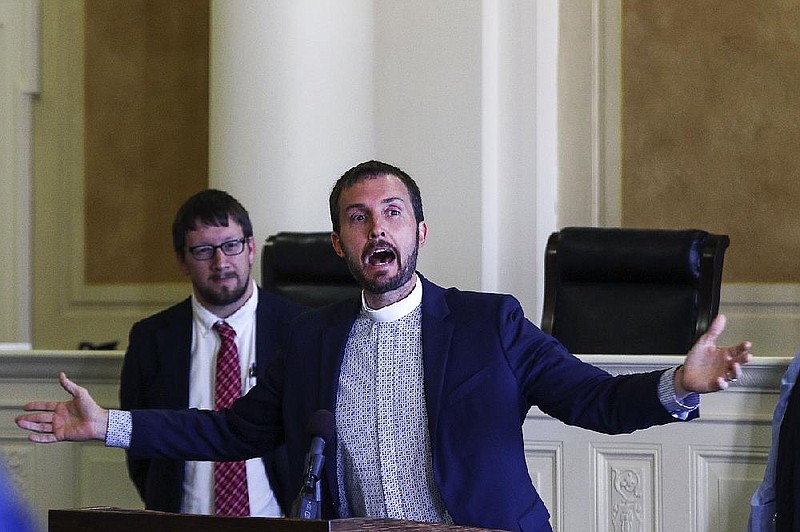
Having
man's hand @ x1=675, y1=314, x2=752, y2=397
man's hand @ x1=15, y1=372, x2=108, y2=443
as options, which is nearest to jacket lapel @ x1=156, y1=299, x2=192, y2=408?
man's hand @ x1=15, y1=372, x2=108, y2=443

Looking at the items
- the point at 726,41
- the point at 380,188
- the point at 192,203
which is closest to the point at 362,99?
the point at 726,41

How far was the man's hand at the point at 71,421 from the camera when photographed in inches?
98.0

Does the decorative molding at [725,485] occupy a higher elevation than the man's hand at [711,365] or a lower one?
lower

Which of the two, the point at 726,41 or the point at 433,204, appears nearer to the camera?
the point at 433,204

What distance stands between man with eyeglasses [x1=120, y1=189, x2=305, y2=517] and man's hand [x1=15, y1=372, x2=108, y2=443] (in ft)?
2.23

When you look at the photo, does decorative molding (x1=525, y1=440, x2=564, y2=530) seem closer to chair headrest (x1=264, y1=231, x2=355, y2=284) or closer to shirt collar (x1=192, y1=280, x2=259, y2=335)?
shirt collar (x1=192, y1=280, x2=259, y2=335)

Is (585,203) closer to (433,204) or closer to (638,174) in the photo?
(638,174)

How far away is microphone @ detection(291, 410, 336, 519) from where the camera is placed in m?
1.86

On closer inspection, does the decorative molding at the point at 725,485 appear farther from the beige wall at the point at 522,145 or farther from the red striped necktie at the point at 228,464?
the beige wall at the point at 522,145

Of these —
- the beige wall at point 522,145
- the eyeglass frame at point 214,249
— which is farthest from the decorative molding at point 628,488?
the beige wall at point 522,145

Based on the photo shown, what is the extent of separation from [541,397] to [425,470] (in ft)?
0.85

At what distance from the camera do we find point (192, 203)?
3.42 meters

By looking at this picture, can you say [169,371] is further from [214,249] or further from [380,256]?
[380,256]

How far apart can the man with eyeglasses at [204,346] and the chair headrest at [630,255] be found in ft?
4.42
